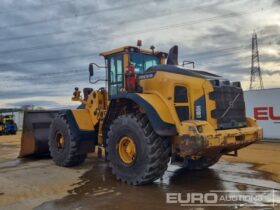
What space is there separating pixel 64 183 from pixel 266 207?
4135 mm

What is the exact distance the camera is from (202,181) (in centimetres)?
758

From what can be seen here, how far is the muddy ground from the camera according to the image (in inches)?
232

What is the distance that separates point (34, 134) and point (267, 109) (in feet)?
34.6

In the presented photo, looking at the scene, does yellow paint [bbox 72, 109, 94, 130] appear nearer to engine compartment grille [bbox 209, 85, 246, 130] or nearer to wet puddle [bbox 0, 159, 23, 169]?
wet puddle [bbox 0, 159, 23, 169]

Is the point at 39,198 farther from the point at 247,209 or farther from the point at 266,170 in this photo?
the point at 266,170

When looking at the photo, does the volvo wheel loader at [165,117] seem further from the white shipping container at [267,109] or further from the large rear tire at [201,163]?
the white shipping container at [267,109]

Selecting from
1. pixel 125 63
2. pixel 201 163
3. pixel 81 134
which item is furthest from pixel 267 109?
pixel 81 134

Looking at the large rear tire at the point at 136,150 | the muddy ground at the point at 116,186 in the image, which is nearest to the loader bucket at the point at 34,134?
the muddy ground at the point at 116,186

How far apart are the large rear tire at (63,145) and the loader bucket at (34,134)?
56.2 inches

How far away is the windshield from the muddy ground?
2605 mm

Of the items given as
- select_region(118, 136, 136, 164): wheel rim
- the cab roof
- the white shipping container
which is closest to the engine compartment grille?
select_region(118, 136, 136, 164): wheel rim

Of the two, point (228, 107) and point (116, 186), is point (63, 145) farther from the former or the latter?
point (228, 107)

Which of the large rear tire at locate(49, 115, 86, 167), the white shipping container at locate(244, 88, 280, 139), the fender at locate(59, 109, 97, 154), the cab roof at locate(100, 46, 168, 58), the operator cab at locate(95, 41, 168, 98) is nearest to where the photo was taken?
the operator cab at locate(95, 41, 168, 98)

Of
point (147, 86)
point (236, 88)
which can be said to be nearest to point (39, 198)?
point (147, 86)
